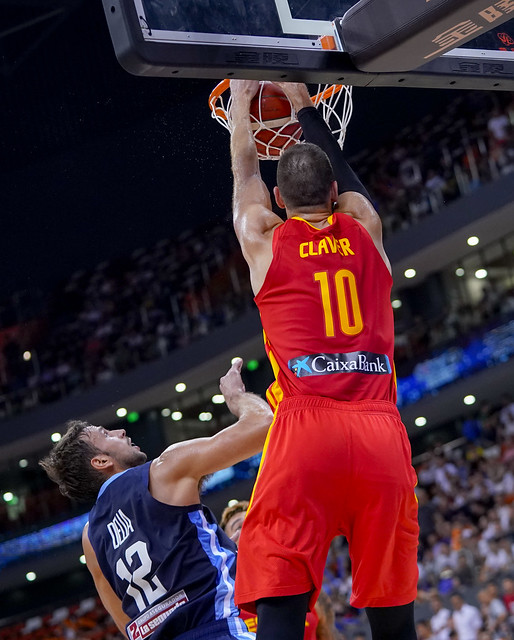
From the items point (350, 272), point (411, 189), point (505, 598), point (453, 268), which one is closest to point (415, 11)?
point (350, 272)

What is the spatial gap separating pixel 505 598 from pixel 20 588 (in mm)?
16125

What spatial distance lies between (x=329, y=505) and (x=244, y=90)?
2.06 meters

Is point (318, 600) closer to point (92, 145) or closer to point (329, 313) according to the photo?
point (329, 313)

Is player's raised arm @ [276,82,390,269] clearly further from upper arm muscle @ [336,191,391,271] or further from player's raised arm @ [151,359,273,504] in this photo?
player's raised arm @ [151,359,273,504]

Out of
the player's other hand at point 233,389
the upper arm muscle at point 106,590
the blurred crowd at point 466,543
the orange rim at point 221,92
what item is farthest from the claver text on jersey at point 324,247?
the blurred crowd at point 466,543

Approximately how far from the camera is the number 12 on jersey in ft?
10.9

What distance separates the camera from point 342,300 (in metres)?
3.37

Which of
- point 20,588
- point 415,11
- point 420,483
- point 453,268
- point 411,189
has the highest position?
point 415,11

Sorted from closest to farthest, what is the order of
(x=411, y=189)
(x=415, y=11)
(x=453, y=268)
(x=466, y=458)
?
(x=415, y=11), (x=466, y=458), (x=411, y=189), (x=453, y=268)

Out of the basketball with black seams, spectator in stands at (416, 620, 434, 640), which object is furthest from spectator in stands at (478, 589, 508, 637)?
the basketball with black seams

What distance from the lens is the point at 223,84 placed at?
15.9 feet

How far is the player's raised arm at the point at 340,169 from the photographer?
3604 millimetres

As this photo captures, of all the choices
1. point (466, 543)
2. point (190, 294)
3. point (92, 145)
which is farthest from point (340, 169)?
point (92, 145)

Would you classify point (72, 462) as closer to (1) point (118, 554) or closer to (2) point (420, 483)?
(1) point (118, 554)
